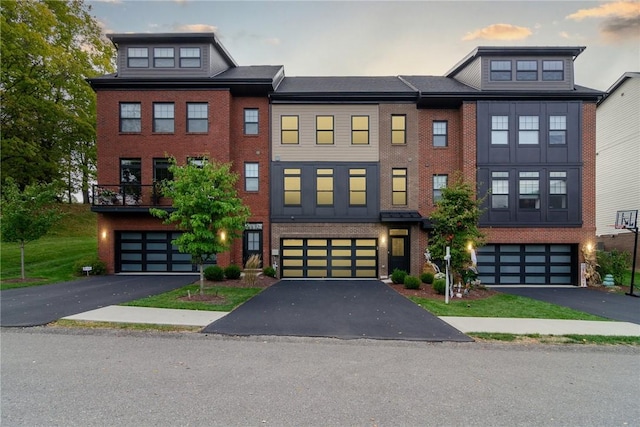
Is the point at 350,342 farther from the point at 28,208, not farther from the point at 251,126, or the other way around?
the point at 28,208

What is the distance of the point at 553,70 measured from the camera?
16750 millimetres

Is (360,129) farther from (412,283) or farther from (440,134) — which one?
(412,283)

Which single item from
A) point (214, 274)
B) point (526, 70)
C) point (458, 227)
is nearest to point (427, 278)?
point (458, 227)

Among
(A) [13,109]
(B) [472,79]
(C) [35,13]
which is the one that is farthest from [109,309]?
(C) [35,13]

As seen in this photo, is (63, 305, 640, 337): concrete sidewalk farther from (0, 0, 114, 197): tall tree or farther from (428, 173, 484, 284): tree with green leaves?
(0, 0, 114, 197): tall tree

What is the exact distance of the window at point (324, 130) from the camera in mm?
17234

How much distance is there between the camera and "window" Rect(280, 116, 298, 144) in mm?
17203

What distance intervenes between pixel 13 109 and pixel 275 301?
2491 centimetres

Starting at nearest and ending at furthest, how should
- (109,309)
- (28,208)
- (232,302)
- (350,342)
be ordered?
(350,342)
(109,309)
(232,302)
(28,208)

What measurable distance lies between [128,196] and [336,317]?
526 inches

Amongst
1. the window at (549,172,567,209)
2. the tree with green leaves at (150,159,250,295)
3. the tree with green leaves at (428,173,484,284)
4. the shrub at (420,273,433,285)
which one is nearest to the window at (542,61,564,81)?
the window at (549,172,567,209)

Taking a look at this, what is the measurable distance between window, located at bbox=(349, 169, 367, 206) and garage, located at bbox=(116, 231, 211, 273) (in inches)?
371

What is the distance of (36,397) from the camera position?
178 inches

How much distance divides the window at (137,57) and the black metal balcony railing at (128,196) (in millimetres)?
6604
